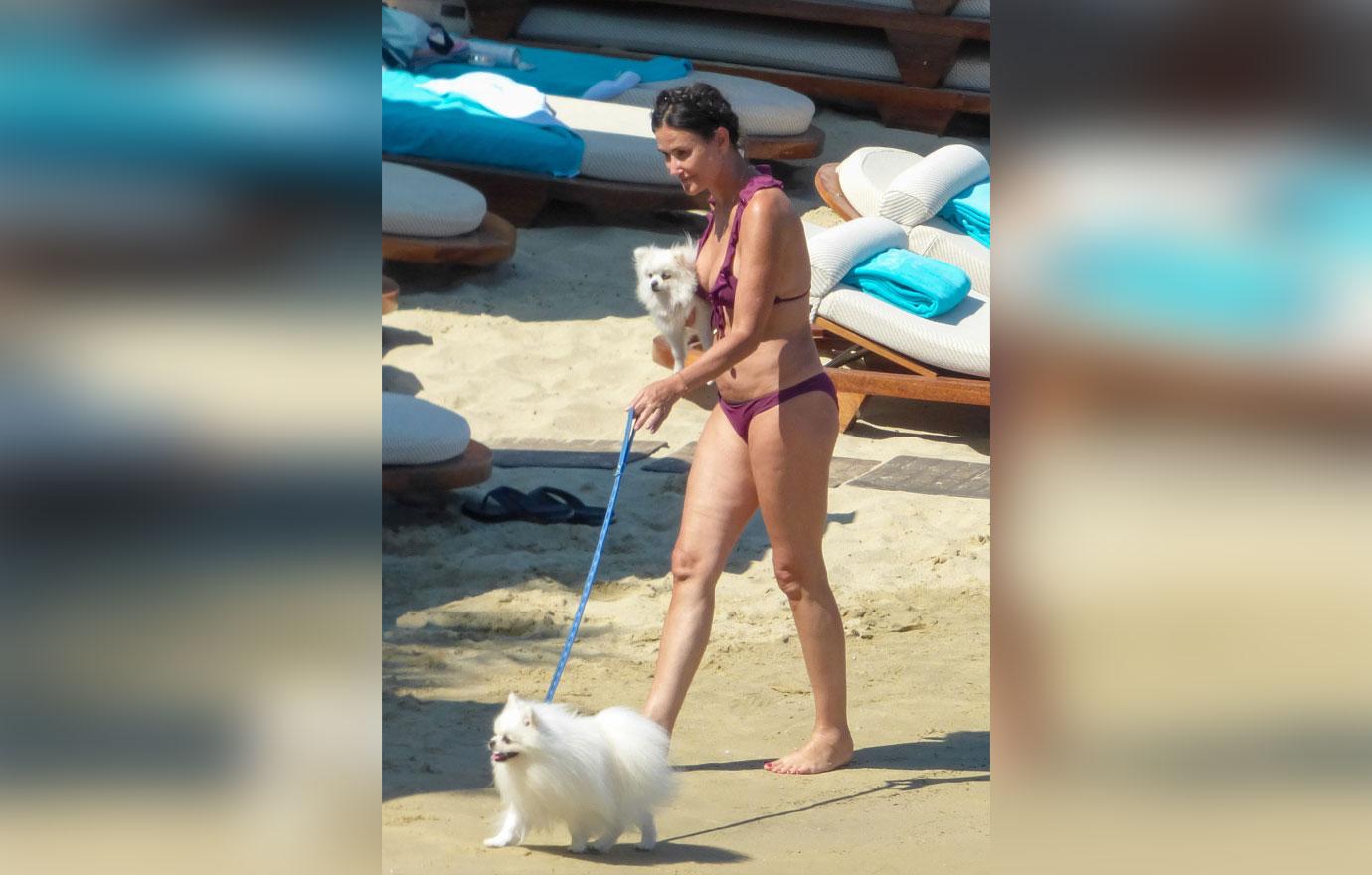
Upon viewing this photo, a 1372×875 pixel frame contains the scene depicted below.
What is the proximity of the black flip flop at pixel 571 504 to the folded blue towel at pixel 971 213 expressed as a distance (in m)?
3.66

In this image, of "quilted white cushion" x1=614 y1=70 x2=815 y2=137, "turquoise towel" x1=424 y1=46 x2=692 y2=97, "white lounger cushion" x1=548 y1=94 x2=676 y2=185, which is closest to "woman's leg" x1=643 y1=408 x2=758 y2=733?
"white lounger cushion" x1=548 y1=94 x2=676 y2=185

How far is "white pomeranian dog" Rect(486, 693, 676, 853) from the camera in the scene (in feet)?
10.7

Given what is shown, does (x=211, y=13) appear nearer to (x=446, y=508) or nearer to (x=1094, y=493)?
(x=1094, y=493)

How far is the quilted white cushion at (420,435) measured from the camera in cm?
636

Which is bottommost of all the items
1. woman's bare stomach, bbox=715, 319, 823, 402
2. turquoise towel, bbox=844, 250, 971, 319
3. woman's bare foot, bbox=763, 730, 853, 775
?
woman's bare foot, bbox=763, 730, 853, 775

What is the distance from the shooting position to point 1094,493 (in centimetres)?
131

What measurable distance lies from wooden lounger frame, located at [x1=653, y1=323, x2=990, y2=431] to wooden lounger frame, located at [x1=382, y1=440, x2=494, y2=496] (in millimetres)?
1419

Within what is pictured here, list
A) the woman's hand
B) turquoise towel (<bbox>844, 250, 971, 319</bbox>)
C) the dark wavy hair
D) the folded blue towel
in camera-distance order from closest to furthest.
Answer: the woman's hand → the dark wavy hair → turquoise towel (<bbox>844, 250, 971, 319</bbox>) → the folded blue towel

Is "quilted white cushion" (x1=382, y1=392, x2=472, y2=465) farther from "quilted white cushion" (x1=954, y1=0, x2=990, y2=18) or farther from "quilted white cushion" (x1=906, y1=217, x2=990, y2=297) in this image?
"quilted white cushion" (x1=954, y1=0, x2=990, y2=18)

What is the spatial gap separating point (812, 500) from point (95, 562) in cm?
286

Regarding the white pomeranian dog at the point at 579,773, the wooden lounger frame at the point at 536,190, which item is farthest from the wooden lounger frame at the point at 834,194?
the white pomeranian dog at the point at 579,773

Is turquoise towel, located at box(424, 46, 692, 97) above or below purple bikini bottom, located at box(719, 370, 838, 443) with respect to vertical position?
above

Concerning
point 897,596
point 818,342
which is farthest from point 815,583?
point 818,342

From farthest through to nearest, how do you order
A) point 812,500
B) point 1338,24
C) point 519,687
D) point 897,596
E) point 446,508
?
point 446,508, point 897,596, point 519,687, point 812,500, point 1338,24
